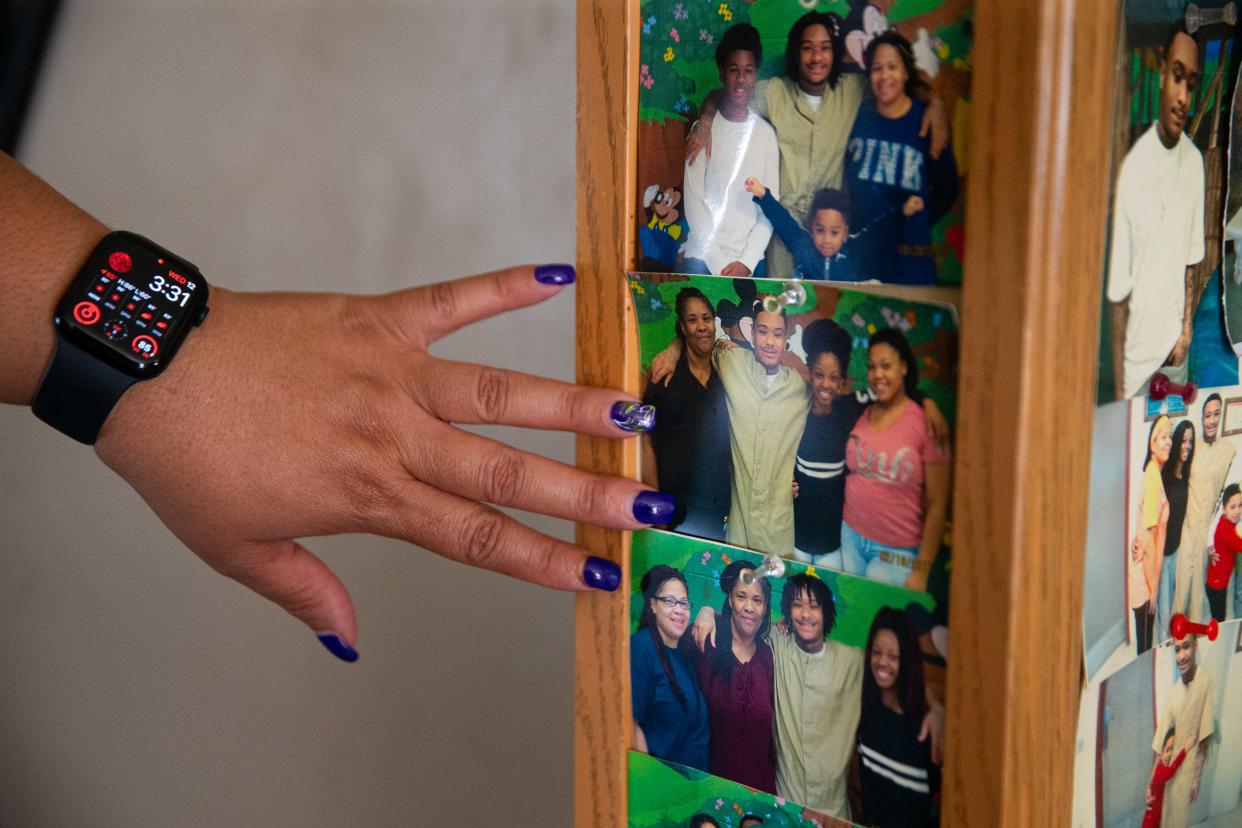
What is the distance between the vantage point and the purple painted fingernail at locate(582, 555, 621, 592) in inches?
32.2

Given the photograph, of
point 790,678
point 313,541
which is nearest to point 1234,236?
point 790,678

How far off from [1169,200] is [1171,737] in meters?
0.37

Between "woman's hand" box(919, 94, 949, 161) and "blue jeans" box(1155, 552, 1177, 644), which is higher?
"woman's hand" box(919, 94, 949, 161)

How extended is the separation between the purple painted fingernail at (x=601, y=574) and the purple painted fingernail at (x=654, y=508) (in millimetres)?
49

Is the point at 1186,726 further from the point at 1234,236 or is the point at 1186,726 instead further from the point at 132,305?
the point at 132,305

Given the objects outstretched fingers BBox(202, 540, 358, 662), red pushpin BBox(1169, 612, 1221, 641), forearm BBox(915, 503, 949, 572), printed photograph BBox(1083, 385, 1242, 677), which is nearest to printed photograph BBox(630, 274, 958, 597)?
forearm BBox(915, 503, 949, 572)

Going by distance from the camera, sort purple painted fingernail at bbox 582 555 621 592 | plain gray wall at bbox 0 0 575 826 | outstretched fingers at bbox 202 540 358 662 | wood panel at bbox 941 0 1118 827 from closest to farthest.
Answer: wood panel at bbox 941 0 1118 827 → purple painted fingernail at bbox 582 555 621 592 → outstretched fingers at bbox 202 540 358 662 → plain gray wall at bbox 0 0 575 826

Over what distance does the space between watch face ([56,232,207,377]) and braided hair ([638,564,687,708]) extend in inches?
15.7

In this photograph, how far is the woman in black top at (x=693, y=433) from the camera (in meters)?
0.77

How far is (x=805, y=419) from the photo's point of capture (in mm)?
721

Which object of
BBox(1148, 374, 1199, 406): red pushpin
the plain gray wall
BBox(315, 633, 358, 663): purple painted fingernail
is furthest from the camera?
the plain gray wall

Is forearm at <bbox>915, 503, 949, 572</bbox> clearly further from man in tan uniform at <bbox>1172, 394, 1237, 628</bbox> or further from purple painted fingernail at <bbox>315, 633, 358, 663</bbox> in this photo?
purple painted fingernail at <bbox>315, 633, 358, 663</bbox>

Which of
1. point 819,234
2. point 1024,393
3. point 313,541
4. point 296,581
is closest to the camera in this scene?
point 1024,393

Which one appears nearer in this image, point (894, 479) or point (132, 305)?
point (894, 479)
